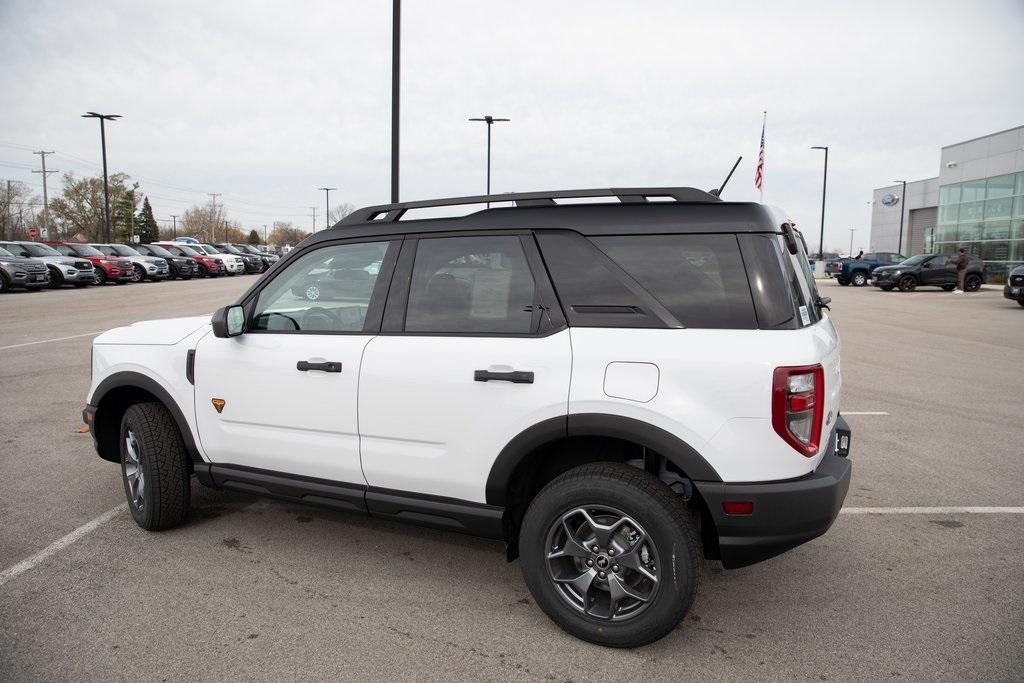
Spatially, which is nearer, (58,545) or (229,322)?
(229,322)

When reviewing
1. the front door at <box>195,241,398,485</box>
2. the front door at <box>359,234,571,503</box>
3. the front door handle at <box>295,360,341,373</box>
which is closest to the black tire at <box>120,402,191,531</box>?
the front door at <box>195,241,398,485</box>

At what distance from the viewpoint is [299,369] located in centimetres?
341

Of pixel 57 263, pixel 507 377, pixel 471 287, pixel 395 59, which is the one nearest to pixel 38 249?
pixel 57 263

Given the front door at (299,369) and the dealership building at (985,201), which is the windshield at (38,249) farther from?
the dealership building at (985,201)

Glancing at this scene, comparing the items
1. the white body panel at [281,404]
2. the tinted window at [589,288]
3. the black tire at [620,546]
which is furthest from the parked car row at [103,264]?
Answer: the black tire at [620,546]

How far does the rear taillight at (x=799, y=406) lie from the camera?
2.58 m

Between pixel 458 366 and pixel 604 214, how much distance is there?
91 cm

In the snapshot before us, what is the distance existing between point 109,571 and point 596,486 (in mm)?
2520

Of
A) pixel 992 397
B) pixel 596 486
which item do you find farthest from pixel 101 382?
pixel 992 397

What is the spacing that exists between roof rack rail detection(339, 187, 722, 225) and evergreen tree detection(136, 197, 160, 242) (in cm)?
9006

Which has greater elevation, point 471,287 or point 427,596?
point 471,287

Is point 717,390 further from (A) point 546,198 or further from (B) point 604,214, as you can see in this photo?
(A) point 546,198

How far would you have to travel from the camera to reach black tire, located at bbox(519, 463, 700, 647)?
2697 millimetres

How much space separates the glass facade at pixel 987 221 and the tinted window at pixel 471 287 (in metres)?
39.5
